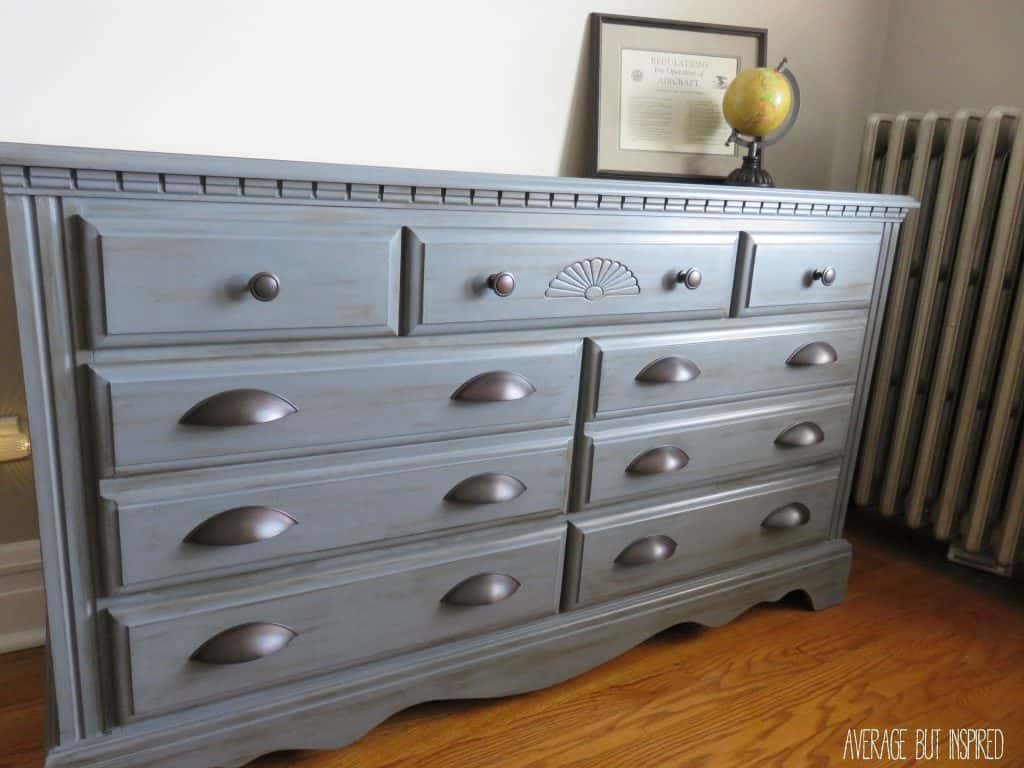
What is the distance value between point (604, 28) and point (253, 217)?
1017 millimetres

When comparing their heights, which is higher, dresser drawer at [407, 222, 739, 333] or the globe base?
the globe base

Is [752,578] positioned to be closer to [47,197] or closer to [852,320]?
[852,320]

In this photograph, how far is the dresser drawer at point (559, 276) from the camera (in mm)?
1144

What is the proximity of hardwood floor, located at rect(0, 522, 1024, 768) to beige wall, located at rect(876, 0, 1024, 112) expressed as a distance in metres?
1.20

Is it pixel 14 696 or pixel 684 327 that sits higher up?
pixel 684 327

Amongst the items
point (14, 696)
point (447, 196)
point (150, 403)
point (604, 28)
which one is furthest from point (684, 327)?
point (14, 696)

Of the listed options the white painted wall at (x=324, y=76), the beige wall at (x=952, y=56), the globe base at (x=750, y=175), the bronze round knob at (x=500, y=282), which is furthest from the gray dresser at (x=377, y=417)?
the beige wall at (x=952, y=56)

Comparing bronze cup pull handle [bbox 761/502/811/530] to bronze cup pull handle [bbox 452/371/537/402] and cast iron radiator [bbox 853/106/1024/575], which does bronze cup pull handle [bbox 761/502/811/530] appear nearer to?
cast iron radiator [bbox 853/106/1024/575]

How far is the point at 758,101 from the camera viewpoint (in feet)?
5.25

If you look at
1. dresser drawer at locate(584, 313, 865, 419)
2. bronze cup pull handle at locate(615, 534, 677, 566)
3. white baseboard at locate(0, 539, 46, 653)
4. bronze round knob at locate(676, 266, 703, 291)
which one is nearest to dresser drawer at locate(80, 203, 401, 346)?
dresser drawer at locate(584, 313, 865, 419)

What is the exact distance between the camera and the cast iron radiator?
181 cm

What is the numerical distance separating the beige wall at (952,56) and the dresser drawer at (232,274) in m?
1.63

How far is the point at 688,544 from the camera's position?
1.55 metres

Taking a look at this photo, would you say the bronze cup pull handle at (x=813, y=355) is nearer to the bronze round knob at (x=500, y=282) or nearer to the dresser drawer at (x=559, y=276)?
the dresser drawer at (x=559, y=276)
